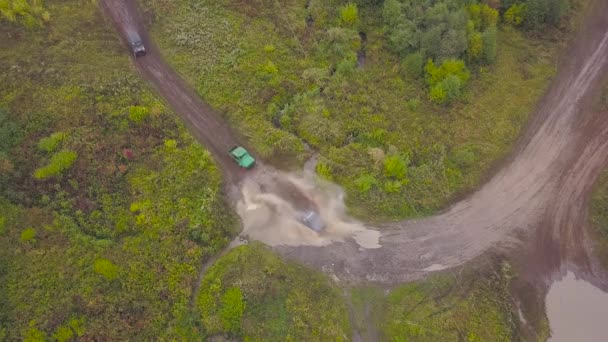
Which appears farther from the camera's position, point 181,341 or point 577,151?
point 577,151

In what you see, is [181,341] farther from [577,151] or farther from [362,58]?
[577,151]

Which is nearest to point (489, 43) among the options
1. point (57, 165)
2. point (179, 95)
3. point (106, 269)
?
point (179, 95)

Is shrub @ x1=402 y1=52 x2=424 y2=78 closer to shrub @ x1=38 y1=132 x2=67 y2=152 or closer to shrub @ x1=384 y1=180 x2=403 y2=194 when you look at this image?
shrub @ x1=384 y1=180 x2=403 y2=194

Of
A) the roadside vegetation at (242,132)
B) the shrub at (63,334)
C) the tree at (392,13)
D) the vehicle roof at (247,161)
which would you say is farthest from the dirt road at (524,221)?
the tree at (392,13)

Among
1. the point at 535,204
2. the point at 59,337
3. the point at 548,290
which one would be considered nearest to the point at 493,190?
the point at 535,204

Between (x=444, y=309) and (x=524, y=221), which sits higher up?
(x=524, y=221)

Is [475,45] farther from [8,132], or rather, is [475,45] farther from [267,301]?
[8,132]
